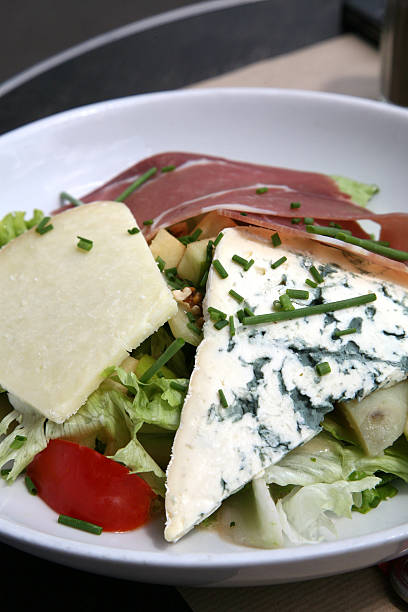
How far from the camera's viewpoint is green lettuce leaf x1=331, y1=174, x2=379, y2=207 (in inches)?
112

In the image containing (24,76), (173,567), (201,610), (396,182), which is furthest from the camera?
(24,76)

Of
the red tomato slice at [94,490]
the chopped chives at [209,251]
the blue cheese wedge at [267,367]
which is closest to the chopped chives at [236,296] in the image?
the blue cheese wedge at [267,367]

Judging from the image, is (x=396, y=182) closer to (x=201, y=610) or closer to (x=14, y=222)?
(x=14, y=222)

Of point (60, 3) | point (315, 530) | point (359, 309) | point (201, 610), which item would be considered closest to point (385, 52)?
point (359, 309)

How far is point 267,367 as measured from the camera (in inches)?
74.8

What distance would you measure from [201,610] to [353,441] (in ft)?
2.10

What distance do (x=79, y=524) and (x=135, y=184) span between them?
148cm

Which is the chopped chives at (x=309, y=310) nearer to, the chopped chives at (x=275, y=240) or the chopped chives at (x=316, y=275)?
the chopped chives at (x=316, y=275)

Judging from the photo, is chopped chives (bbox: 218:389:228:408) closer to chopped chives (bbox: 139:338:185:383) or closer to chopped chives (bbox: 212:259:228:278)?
chopped chives (bbox: 139:338:185:383)

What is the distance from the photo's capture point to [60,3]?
27.7 ft

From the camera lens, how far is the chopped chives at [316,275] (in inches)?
80.8

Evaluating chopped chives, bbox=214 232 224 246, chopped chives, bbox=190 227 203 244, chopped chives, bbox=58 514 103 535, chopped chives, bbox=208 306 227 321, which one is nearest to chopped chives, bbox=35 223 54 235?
chopped chives, bbox=190 227 203 244

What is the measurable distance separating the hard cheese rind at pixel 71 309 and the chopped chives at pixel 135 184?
48cm

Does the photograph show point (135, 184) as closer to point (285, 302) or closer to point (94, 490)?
point (285, 302)
